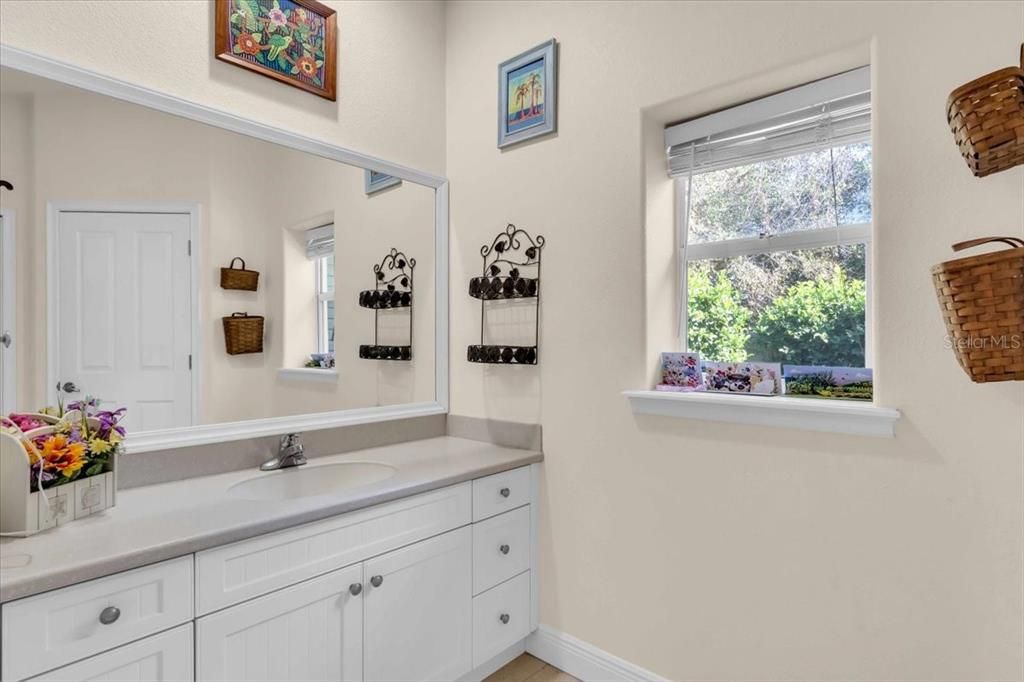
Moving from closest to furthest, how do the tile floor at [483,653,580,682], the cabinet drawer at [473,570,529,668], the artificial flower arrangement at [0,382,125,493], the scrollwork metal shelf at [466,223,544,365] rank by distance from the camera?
the artificial flower arrangement at [0,382,125,493] < the cabinet drawer at [473,570,529,668] < the tile floor at [483,653,580,682] < the scrollwork metal shelf at [466,223,544,365]

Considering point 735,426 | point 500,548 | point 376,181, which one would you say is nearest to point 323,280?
point 376,181

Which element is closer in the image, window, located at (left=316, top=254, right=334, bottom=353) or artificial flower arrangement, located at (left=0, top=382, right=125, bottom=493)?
artificial flower arrangement, located at (left=0, top=382, right=125, bottom=493)

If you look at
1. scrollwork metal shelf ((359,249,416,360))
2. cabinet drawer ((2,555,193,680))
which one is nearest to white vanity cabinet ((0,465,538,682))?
cabinet drawer ((2,555,193,680))

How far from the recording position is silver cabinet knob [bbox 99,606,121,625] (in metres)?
1.08

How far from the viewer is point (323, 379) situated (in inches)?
81.3

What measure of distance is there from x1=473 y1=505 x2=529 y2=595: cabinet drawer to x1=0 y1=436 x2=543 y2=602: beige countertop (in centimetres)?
20

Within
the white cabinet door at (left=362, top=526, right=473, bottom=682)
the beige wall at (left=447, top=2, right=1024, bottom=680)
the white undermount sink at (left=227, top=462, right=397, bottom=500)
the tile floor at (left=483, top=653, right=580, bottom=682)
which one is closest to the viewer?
the beige wall at (left=447, top=2, right=1024, bottom=680)

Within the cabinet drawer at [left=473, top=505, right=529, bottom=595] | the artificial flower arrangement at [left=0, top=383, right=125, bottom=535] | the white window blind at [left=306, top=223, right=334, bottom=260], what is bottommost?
the cabinet drawer at [left=473, top=505, right=529, bottom=595]

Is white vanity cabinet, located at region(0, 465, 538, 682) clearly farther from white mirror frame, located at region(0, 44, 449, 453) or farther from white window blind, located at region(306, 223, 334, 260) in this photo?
white window blind, located at region(306, 223, 334, 260)

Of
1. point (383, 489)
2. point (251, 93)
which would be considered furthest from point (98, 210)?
point (383, 489)

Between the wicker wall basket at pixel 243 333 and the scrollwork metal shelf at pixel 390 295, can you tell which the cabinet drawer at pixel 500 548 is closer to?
the scrollwork metal shelf at pixel 390 295

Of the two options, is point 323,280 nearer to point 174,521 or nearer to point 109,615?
point 174,521

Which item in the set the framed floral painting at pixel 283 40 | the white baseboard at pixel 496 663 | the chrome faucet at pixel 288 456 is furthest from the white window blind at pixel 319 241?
the white baseboard at pixel 496 663

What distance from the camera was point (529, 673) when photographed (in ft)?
6.68
